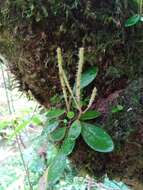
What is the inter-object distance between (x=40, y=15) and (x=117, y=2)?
0.17m

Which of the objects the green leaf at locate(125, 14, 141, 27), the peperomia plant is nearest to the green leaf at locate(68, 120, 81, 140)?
the peperomia plant

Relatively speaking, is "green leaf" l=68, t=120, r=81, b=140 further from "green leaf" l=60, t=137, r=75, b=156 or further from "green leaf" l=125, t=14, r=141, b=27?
"green leaf" l=125, t=14, r=141, b=27

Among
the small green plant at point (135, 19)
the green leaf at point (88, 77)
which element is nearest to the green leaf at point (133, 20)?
the small green plant at point (135, 19)

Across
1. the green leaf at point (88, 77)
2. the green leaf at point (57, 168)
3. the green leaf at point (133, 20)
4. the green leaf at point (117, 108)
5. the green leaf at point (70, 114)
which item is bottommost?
the green leaf at point (57, 168)

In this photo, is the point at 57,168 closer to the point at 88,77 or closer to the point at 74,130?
the point at 74,130

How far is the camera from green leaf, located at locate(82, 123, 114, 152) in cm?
69

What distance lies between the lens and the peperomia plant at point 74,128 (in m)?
0.70

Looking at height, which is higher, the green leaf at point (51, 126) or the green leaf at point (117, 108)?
the green leaf at point (117, 108)

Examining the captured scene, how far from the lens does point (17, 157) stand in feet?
6.53

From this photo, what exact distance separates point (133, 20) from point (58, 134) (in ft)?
0.99

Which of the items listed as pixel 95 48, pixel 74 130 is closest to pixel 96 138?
pixel 74 130

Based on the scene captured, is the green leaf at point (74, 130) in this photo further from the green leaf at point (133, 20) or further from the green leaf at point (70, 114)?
the green leaf at point (133, 20)

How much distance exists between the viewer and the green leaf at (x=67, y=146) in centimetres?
73

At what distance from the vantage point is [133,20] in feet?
2.39
